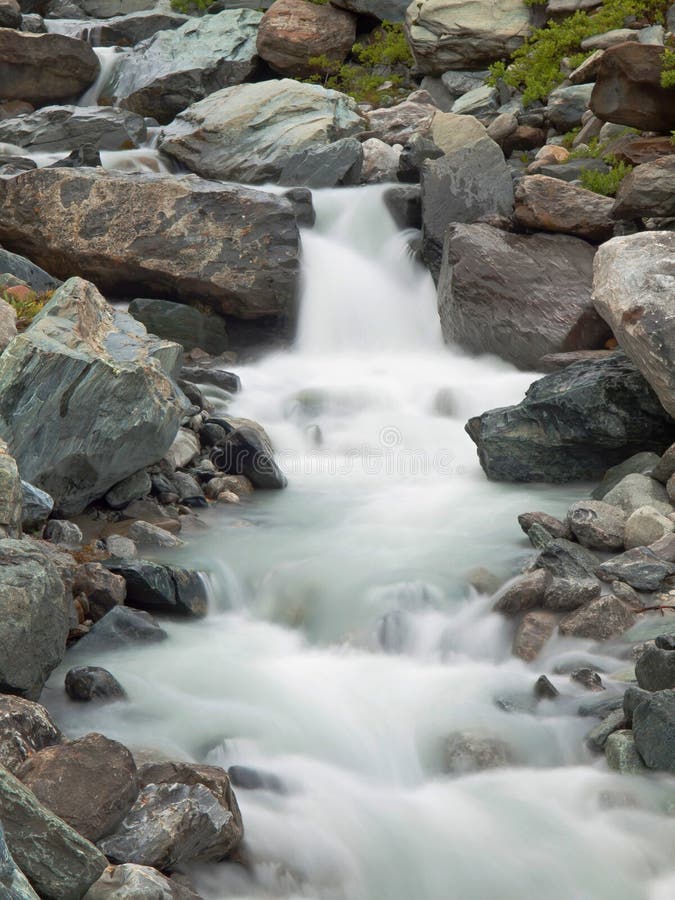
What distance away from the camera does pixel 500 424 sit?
8.19 meters

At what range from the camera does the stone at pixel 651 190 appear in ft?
34.1

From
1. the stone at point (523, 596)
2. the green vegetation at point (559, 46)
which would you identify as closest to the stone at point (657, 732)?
the stone at point (523, 596)

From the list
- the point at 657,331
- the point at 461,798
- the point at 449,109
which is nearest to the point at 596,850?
the point at 461,798

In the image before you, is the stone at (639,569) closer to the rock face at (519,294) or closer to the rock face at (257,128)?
the rock face at (519,294)

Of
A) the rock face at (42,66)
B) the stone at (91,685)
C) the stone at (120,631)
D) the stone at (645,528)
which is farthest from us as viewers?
the rock face at (42,66)

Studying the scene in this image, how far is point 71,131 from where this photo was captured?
16344 mm

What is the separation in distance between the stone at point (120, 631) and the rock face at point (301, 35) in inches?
636

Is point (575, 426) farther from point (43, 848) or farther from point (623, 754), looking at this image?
point (43, 848)

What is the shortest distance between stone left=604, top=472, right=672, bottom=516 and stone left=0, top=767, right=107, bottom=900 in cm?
462

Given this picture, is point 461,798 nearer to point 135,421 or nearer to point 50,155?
point 135,421

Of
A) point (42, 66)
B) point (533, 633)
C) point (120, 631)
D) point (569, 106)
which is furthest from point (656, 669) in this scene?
point (42, 66)

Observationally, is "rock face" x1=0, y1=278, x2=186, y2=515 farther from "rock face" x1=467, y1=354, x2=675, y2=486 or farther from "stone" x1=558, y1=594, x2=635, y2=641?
"stone" x1=558, y1=594, x2=635, y2=641

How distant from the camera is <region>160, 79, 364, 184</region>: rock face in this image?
50.3 ft

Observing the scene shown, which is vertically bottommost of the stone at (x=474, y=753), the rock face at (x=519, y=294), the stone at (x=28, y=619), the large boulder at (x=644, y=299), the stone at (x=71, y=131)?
the stone at (x=71, y=131)
